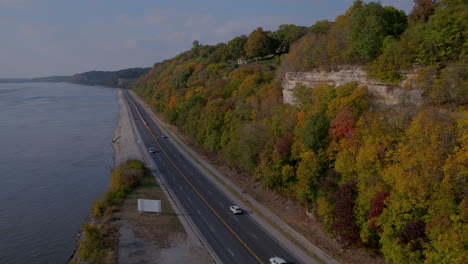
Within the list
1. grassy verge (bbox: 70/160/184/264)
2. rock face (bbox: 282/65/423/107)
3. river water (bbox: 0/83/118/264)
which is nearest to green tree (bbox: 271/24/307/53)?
rock face (bbox: 282/65/423/107)

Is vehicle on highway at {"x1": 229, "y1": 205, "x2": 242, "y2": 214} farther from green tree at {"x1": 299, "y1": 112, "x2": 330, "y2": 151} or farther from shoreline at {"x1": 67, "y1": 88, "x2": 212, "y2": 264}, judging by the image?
green tree at {"x1": 299, "y1": 112, "x2": 330, "y2": 151}

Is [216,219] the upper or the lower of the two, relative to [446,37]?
lower

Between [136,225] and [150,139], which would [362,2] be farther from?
[150,139]

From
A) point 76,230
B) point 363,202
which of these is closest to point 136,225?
point 76,230

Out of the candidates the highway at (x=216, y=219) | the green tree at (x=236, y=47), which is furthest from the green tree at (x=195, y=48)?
the highway at (x=216, y=219)

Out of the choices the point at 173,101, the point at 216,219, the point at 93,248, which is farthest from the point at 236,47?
the point at 93,248

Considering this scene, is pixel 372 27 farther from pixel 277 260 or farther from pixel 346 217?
pixel 277 260
